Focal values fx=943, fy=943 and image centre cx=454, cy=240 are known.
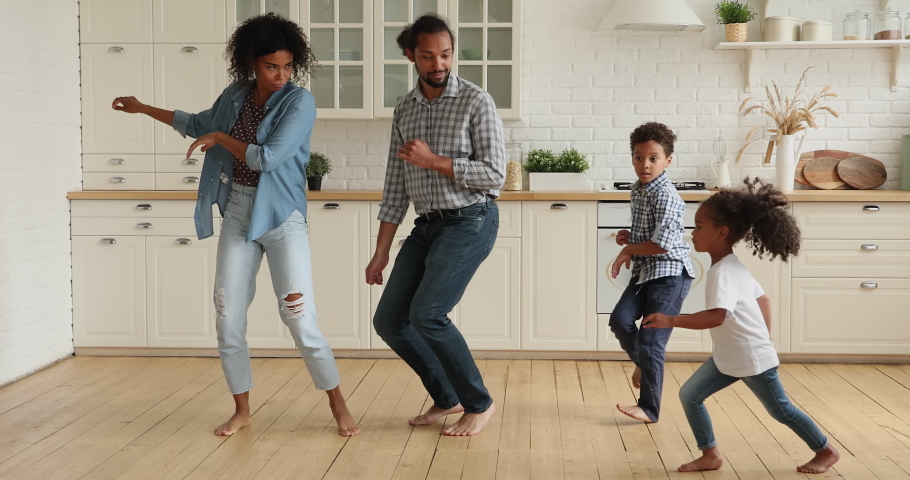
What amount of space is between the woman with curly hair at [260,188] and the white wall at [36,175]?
128cm

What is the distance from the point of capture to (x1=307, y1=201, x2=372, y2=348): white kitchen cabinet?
4566 millimetres

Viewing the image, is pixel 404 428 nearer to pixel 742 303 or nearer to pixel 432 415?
pixel 432 415

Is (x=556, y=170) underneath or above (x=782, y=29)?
underneath

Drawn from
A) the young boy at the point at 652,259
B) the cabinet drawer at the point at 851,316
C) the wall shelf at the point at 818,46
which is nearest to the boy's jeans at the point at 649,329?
the young boy at the point at 652,259

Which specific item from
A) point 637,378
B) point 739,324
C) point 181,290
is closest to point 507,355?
point 637,378

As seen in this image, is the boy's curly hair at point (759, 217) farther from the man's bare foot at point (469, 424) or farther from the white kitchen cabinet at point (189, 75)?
the white kitchen cabinet at point (189, 75)

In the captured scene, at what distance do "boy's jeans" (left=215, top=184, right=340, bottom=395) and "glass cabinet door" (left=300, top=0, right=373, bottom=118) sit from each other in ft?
5.55

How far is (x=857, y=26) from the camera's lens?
4.80m

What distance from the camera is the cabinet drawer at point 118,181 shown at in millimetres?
4805

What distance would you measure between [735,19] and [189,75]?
280cm

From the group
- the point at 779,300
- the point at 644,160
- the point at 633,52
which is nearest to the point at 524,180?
the point at 633,52

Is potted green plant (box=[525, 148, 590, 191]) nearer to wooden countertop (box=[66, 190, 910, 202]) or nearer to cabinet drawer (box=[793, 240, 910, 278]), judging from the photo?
wooden countertop (box=[66, 190, 910, 202])

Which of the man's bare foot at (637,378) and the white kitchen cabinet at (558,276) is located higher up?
the white kitchen cabinet at (558,276)

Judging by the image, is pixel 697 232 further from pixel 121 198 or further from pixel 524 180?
pixel 121 198
